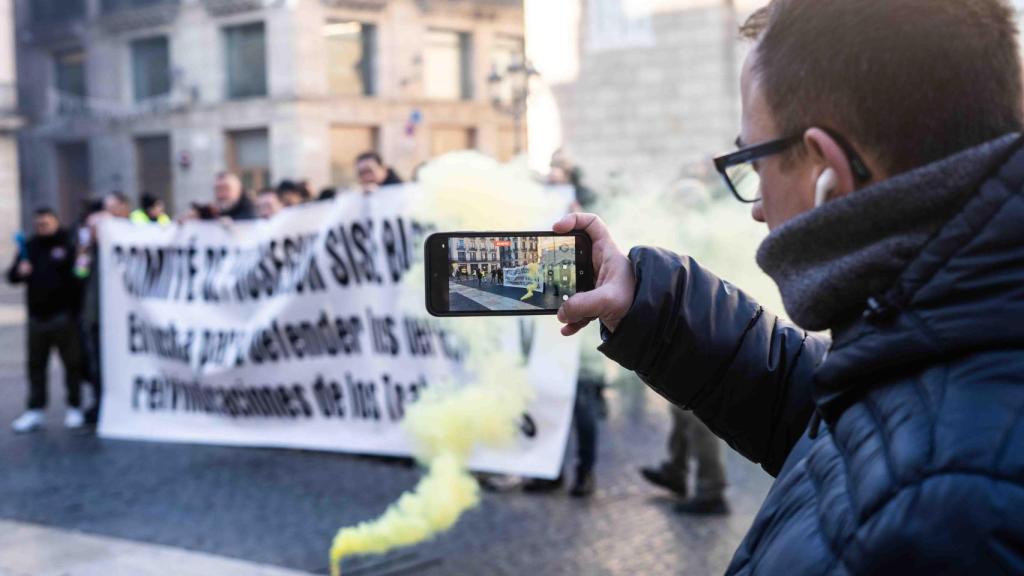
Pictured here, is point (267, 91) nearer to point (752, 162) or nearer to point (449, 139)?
point (449, 139)

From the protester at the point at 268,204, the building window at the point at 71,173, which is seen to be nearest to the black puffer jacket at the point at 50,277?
the protester at the point at 268,204

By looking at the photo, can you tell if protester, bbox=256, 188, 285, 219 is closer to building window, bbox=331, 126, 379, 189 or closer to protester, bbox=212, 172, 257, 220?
protester, bbox=212, 172, 257, 220

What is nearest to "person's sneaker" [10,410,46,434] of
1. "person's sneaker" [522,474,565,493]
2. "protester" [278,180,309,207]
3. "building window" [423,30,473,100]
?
"protester" [278,180,309,207]

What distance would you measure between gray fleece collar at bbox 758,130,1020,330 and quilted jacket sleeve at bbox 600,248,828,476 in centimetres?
50

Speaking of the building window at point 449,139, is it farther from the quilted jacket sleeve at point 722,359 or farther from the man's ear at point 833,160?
the man's ear at point 833,160

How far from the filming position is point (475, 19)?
3238cm

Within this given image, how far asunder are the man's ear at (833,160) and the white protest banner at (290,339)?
13.2ft

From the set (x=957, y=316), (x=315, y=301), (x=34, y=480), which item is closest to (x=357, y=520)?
(x=315, y=301)

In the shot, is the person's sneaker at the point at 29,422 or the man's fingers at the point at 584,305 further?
the person's sneaker at the point at 29,422

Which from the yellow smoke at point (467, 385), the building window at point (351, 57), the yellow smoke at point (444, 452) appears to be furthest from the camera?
the building window at point (351, 57)

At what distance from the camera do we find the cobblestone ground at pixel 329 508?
464cm

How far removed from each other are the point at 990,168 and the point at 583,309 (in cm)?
71

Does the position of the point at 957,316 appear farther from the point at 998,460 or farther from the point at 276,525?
the point at 276,525

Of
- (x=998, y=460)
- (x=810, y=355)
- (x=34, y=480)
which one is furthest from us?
(x=34, y=480)
